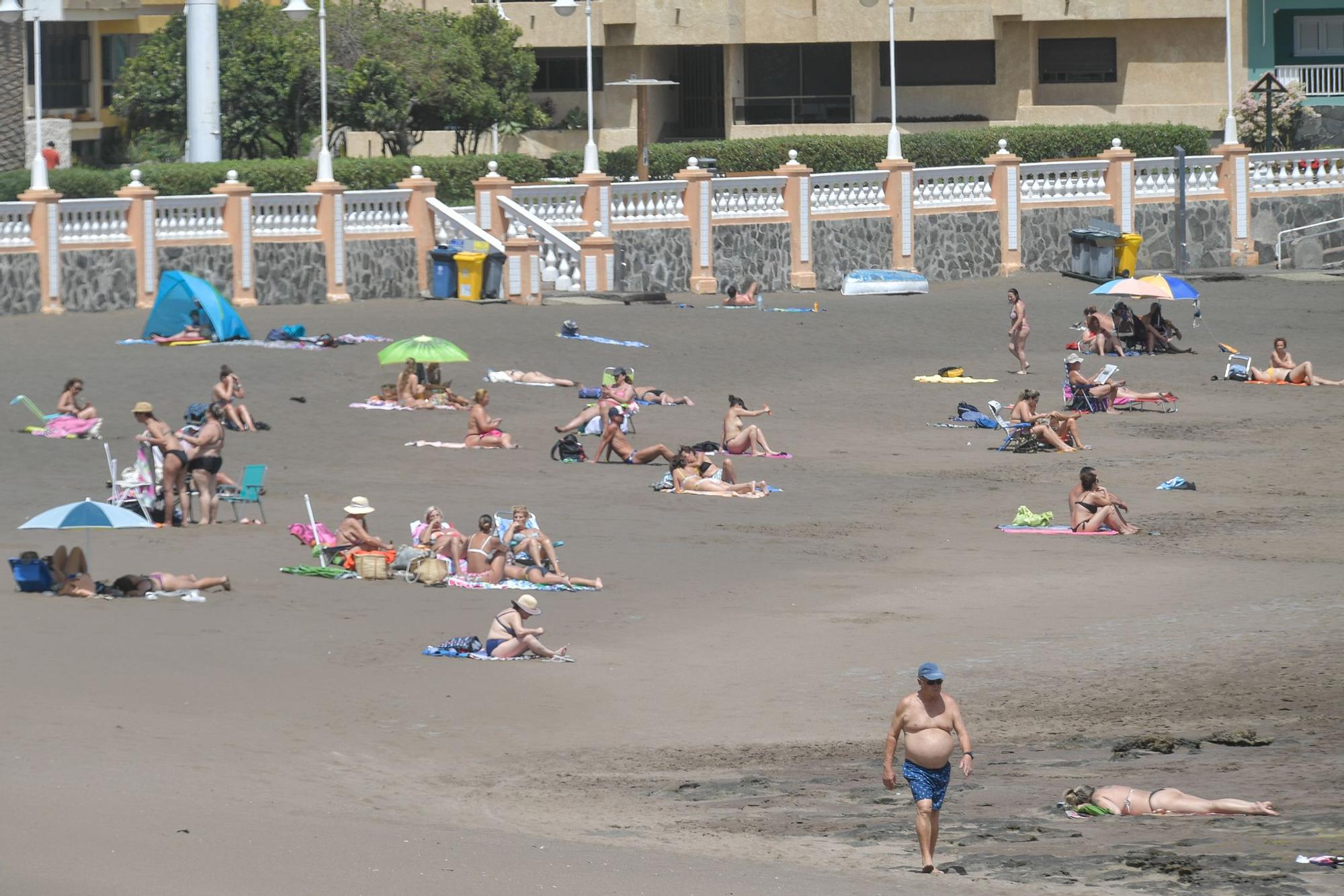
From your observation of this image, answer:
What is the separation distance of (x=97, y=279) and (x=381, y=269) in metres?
4.82

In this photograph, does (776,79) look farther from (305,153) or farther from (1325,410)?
(1325,410)

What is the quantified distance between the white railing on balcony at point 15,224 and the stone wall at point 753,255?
1194cm

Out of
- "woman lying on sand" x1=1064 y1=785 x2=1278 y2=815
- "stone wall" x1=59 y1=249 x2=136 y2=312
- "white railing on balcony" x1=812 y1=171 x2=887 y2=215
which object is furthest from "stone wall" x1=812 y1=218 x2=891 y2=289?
"woman lying on sand" x1=1064 y1=785 x2=1278 y2=815

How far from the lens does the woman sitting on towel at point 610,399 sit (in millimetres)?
25703

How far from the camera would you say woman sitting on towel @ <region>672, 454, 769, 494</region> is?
23406mm

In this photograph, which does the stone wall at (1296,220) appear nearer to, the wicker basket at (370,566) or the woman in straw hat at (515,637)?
the wicker basket at (370,566)

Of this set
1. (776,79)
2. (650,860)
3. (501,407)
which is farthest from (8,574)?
(776,79)

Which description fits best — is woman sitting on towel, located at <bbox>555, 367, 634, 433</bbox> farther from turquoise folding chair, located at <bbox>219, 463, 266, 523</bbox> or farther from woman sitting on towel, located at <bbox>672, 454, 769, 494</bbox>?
turquoise folding chair, located at <bbox>219, 463, 266, 523</bbox>

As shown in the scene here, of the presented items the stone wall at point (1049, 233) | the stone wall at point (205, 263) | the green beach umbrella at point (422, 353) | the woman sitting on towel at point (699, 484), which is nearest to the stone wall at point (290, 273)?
the stone wall at point (205, 263)

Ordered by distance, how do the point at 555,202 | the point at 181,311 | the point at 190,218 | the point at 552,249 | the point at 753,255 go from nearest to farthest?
the point at 181,311, the point at 190,218, the point at 552,249, the point at 555,202, the point at 753,255

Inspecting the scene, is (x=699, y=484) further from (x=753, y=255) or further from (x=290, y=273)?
(x=753, y=255)

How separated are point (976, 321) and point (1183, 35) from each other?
20.3 metres

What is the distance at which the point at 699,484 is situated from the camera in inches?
923

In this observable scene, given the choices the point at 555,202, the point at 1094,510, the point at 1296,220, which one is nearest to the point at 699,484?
the point at 1094,510
